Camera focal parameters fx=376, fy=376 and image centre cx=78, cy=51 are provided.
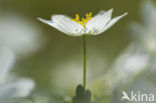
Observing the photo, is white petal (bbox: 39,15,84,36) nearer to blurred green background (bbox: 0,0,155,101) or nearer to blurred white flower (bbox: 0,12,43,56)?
blurred green background (bbox: 0,0,155,101)

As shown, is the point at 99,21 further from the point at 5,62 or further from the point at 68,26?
the point at 5,62

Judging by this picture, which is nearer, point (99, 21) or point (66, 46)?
point (99, 21)

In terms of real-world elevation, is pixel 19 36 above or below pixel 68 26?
above

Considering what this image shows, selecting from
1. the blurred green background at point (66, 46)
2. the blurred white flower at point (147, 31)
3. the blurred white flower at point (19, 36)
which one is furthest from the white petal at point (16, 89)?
the blurred white flower at point (19, 36)

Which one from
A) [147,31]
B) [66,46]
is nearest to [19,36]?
[66,46]

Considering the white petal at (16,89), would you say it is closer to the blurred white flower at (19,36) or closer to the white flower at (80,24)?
the white flower at (80,24)

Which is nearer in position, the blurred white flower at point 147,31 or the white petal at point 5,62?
the white petal at point 5,62

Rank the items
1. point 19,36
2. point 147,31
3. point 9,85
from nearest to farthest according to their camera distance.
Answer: point 9,85
point 147,31
point 19,36
